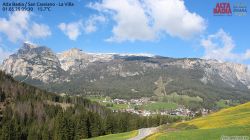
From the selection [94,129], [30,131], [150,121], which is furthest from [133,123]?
[30,131]

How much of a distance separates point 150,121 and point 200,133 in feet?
441

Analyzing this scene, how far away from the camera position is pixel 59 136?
14262cm

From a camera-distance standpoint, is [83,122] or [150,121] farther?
[150,121]

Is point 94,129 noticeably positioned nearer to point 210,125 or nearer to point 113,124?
point 113,124

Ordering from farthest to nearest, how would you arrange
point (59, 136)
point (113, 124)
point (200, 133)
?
1. point (113, 124)
2. point (59, 136)
3. point (200, 133)

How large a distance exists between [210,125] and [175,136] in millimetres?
17113

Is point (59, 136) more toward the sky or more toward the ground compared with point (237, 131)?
more toward the ground

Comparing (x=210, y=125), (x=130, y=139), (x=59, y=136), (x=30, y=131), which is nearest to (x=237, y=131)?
(x=210, y=125)

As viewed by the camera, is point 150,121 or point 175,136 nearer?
point 175,136

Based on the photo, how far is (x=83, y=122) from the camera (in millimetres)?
147875

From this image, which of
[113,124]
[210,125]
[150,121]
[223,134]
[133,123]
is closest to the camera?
[223,134]

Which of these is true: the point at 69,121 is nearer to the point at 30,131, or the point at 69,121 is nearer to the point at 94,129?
the point at 94,129

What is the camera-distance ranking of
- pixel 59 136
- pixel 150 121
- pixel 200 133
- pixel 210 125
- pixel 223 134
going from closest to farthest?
pixel 223 134, pixel 200 133, pixel 210 125, pixel 59 136, pixel 150 121

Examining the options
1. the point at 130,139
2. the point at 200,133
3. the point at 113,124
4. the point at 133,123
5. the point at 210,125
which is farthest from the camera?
the point at 133,123
